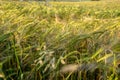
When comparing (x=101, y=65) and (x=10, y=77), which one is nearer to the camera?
(x=101, y=65)

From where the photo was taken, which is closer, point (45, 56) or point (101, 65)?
point (101, 65)

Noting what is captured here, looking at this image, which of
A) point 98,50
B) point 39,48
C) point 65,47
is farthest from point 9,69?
point 98,50

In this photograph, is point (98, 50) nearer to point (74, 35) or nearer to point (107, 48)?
point (107, 48)

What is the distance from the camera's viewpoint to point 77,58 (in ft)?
7.34

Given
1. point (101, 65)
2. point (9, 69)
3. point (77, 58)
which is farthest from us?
point (9, 69)

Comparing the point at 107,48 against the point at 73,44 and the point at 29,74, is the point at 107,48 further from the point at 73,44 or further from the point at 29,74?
the point at 29,74

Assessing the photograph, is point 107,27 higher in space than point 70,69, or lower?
higher

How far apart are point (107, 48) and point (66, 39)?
43 centimetres

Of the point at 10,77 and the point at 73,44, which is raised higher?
the point at 73,44

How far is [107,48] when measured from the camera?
84.4 inches

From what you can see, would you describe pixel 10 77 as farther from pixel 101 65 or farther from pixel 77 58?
pixel 101 65

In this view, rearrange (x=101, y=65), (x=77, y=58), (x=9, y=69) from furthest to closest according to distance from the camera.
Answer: (x=9, y=69), (x=77, y=58), (x=101, y=65)

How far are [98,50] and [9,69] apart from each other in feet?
2.19

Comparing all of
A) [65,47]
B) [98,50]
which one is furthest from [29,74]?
[98,50]
